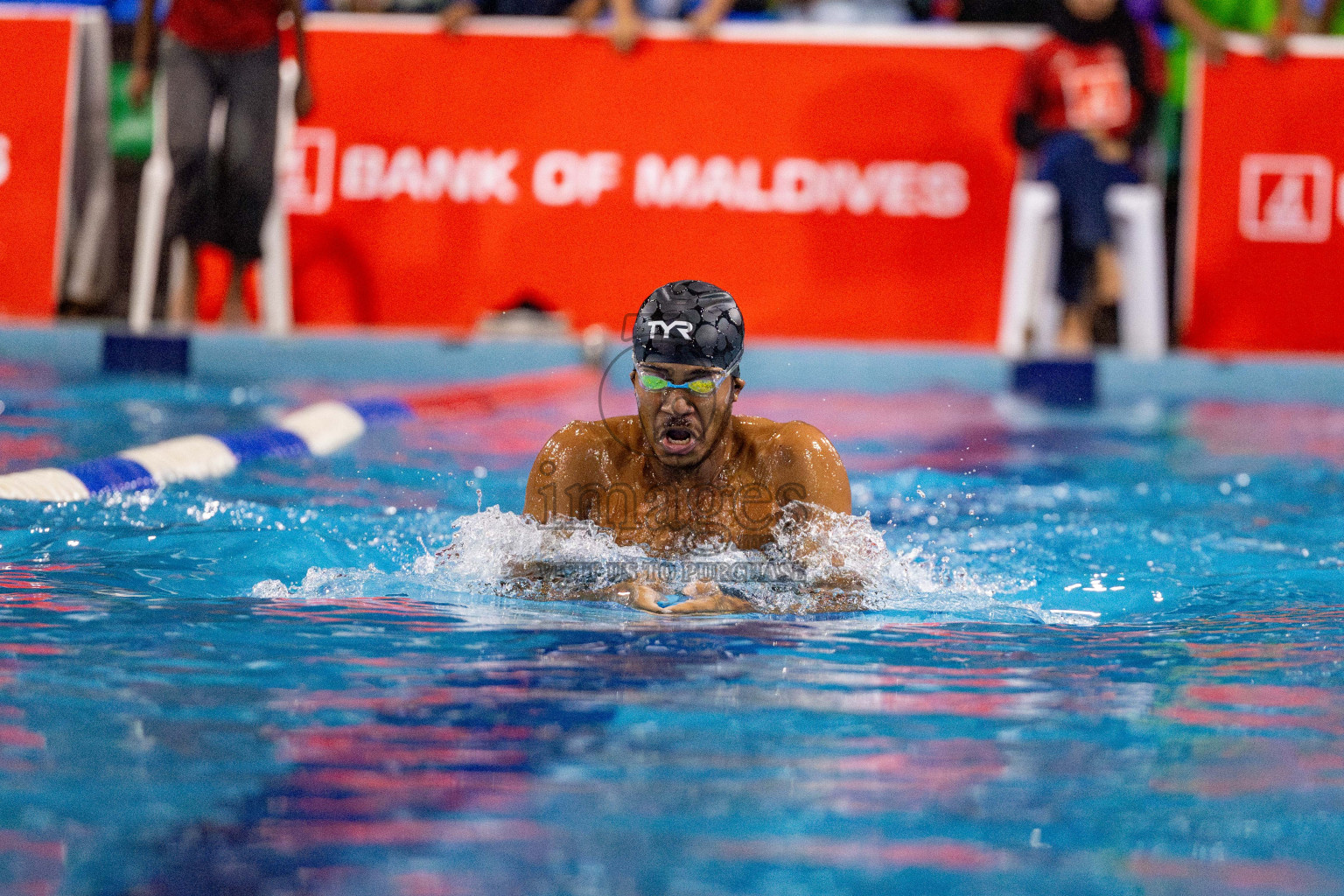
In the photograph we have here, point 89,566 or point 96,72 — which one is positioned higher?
point 96,72

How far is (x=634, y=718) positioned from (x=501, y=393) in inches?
215

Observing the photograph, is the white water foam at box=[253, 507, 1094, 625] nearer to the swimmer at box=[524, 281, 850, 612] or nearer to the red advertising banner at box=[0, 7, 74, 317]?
the swimmer at box=[524, 281, 850, 612]

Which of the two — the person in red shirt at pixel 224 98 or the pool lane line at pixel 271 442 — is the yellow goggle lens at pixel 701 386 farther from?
the person in red shirt at pixel 224 98

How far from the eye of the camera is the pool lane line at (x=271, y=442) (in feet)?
15.6

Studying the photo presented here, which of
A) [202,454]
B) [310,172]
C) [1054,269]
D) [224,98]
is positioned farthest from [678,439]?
[310,172]

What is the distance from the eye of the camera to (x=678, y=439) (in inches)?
142

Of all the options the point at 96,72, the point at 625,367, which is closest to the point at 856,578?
the point at 625,367

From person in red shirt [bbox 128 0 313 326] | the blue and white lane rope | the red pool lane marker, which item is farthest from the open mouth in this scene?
person in red shirt [bbox 128 0 313 326]

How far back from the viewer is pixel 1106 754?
2.43 metres

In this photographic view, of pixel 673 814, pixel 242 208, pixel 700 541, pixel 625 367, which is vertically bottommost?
pixel 673 814

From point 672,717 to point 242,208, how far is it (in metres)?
6.70

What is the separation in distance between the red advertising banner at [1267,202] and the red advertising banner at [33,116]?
21.1 feet

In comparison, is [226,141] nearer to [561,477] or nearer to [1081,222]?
[1081,222]

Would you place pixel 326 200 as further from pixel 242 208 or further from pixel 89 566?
pixel 89 566
